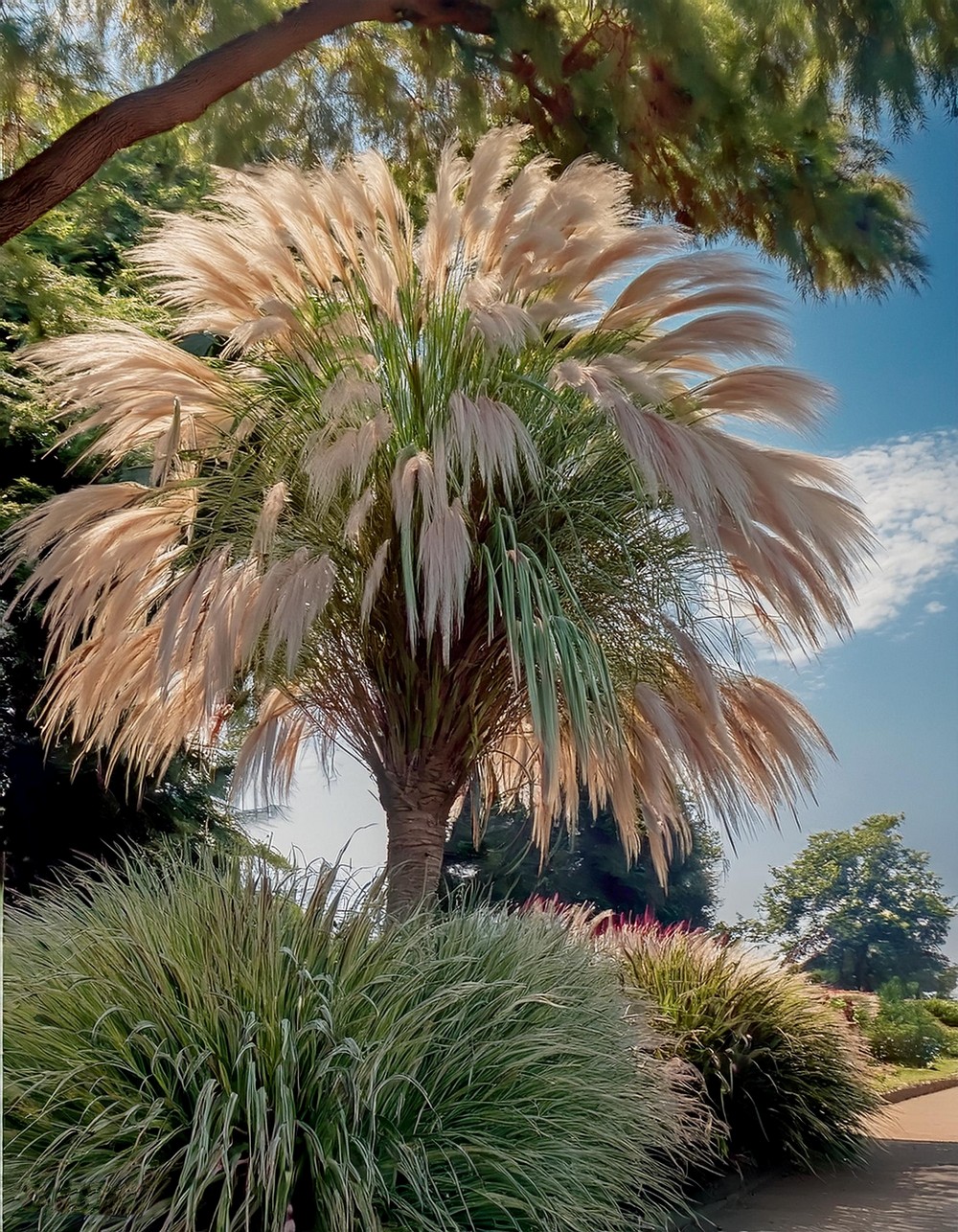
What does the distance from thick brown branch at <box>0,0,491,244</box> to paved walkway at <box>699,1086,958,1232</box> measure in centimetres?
489

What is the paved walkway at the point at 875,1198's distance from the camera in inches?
147

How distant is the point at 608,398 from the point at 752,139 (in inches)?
126

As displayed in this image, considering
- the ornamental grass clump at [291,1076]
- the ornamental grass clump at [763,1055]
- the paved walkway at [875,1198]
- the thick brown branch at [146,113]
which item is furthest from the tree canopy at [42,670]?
the paved walkway at [875,1198]

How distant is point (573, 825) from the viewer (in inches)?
189

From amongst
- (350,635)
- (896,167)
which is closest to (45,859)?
Result: (350,635)

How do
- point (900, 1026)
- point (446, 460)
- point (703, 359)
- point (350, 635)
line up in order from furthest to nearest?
point (900, 1026) < point (703, 359) < point (350, 635) < point (446, 460)

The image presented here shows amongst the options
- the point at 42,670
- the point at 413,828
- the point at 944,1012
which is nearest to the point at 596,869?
the point at 944,1012

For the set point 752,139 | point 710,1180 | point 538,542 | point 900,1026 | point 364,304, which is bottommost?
point 710,1180

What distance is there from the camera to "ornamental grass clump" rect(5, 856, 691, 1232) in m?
2.37

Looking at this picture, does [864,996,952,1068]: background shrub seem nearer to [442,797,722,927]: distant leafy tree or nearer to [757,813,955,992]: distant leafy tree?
[442,797,722,927]: distant leafy tree

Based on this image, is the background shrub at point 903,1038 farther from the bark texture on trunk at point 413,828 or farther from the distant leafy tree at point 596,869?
the bark texture on trunk at point 413,828

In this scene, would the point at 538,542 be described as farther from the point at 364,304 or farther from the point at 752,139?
the point at 752,139

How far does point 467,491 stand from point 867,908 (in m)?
14.9

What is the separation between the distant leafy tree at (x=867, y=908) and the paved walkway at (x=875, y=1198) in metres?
11.0
